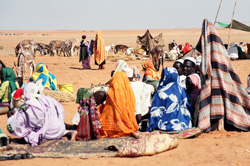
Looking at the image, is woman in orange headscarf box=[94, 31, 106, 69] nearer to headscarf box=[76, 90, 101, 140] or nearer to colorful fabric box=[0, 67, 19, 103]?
colorful fabric box=[0, 67, 19, 103]

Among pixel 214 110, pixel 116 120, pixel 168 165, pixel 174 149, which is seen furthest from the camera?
pixel 214 110

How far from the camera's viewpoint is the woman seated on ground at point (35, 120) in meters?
5.38

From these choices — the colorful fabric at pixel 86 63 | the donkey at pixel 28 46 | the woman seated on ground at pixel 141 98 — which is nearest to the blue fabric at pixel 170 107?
the woman seated on ground at pixel 141 98

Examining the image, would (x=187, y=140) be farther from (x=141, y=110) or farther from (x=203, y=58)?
(x=203, y=58)

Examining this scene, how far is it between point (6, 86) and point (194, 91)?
13.3 feet

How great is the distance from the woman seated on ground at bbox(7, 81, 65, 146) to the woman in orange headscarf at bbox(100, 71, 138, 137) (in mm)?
733

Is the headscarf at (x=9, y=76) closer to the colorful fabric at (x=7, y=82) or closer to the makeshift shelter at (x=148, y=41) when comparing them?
the colorful fabric at (x=7, y=82)

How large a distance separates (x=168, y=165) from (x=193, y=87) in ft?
6.59

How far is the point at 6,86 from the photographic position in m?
8.00

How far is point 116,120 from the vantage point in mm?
5691

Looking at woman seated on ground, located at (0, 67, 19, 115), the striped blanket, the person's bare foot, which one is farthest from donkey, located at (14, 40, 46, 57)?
A: the striped blanket

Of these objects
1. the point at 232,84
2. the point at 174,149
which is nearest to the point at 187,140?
the point at 174,149

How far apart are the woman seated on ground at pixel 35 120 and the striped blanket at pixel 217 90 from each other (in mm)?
2341

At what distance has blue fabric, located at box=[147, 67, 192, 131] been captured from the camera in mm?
5863
